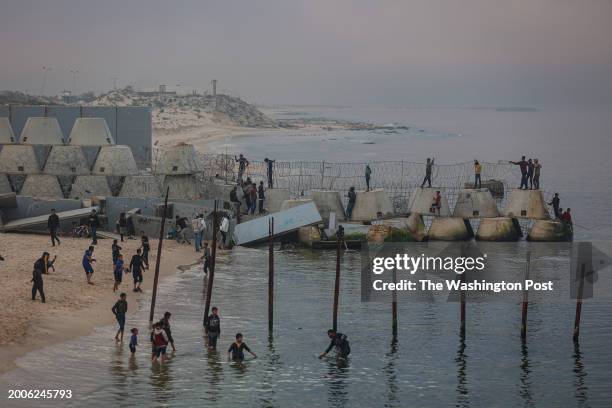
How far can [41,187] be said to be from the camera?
42.4m

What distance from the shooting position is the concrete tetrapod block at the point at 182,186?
140 feet

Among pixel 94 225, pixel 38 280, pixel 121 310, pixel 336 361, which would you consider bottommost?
pixel 336 361

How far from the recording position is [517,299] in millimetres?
32781

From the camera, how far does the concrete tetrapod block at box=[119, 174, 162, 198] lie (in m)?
42.3

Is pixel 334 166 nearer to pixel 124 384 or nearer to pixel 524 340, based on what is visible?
pixel 524 340

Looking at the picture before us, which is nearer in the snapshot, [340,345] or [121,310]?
[121,310]

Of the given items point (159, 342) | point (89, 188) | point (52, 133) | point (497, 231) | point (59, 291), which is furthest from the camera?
point (52, 133)

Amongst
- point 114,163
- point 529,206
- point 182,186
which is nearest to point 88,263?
point 182,186

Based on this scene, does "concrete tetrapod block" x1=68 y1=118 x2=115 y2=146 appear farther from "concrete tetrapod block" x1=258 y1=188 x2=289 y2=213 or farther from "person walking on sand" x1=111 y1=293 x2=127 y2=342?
"person walking on sand" x1=111 y1=293 x2=127 y2=342

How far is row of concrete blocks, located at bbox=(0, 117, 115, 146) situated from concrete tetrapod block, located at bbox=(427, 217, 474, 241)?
46.1 feet

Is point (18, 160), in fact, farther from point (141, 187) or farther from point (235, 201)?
point (235, 201)

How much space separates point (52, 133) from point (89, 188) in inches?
143

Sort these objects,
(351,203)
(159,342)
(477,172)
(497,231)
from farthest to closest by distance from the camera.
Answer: (477,172), (351,203), (497,231), (159,342)

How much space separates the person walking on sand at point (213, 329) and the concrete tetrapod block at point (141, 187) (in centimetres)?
1839
